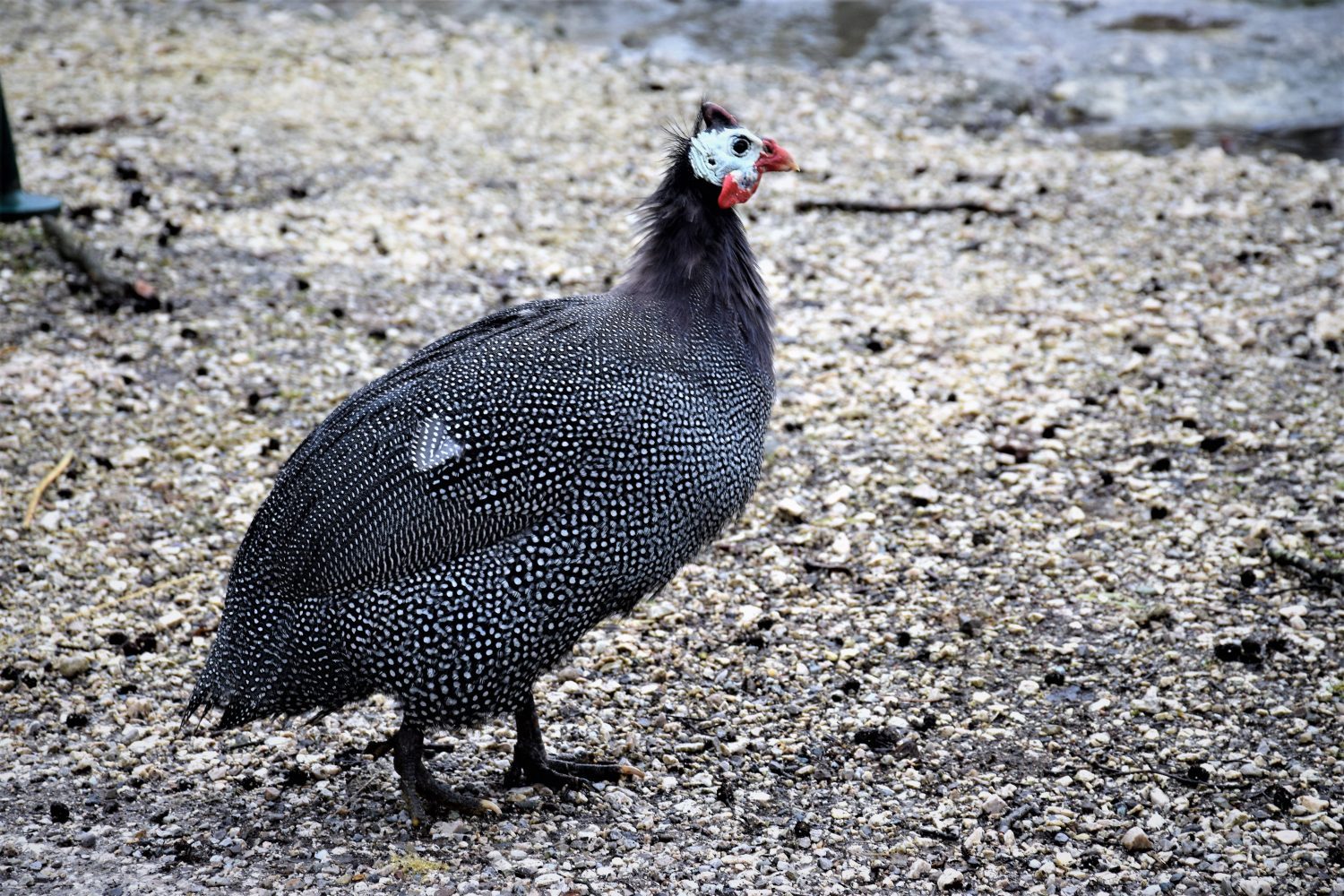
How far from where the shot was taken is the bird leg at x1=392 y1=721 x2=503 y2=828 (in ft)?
12.6

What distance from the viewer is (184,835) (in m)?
3.76

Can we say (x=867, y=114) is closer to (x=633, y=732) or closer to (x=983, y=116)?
(x=983, y=116)

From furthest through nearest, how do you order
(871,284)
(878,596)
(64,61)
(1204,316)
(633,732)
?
(64,61)
(871,284)
(1204,316)
(878,596)
(633,732)

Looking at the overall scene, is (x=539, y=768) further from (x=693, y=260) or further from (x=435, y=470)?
(x=693, y=260)

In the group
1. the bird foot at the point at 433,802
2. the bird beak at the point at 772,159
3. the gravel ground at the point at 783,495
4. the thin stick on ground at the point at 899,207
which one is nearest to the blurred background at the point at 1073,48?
the gravel ground at the point at 783,495

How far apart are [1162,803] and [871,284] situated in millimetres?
3923

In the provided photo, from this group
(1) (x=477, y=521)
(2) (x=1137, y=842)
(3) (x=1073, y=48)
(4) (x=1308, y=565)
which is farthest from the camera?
(3) (x=1073, y=48)

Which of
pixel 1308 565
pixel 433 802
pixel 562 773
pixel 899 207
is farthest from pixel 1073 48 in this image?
pixel 433 802

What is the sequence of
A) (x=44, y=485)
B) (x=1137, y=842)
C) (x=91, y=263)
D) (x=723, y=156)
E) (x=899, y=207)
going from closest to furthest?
(x=1137, y=842) < (x=723, y=156) < (x=44, y=485) < (x=91, y=263) < (x=899, y=207)

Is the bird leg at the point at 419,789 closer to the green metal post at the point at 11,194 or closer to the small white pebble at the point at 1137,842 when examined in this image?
the small white pebble at the point at 1137,842

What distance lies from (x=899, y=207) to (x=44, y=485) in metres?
4.94

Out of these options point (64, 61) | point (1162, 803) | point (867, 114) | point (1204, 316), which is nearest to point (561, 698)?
point (1162, 803)

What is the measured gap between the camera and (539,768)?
13.3 feet

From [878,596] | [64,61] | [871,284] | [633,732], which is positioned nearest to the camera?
[633,732]
